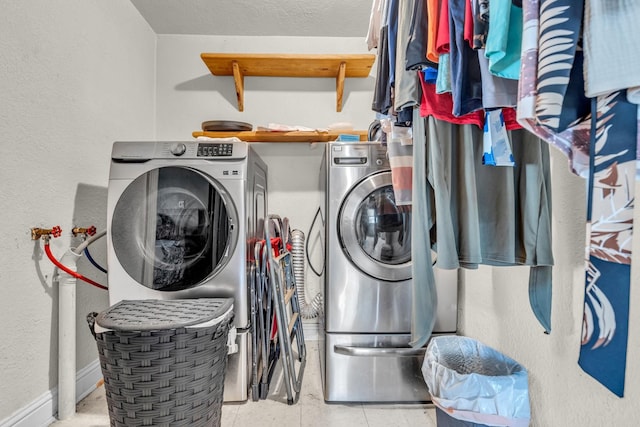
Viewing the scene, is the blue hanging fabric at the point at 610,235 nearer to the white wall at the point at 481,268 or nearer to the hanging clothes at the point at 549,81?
the hanging clothes at the point at 549,81

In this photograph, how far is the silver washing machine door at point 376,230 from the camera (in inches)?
62.0

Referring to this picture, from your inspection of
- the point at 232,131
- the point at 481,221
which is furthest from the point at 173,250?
the point at 481,221

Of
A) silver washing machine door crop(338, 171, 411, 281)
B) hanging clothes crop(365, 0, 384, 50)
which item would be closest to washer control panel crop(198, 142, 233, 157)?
silver washing machine door crop(338, 171, 411, 281)

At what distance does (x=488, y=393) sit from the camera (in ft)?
3.57

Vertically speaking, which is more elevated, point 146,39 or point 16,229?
point 146,39

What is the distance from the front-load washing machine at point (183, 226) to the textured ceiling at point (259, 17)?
1198mm

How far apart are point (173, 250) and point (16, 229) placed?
0.58 m

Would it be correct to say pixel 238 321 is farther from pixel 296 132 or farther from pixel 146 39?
pixel 146 39

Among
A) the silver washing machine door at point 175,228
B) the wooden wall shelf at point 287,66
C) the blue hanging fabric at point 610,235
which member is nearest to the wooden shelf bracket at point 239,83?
the wooden wall shelf at point 287,66

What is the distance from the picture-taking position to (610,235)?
415 millimetres

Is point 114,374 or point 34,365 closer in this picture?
point 114,374

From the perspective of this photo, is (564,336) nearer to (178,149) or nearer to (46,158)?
(178,149)

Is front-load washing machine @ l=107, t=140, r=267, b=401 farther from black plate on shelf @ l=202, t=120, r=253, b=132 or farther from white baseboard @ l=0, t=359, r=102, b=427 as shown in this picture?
black plate on shelf @ l=202, t=120, r=253, b=132

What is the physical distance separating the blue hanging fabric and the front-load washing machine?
4.30 ft
